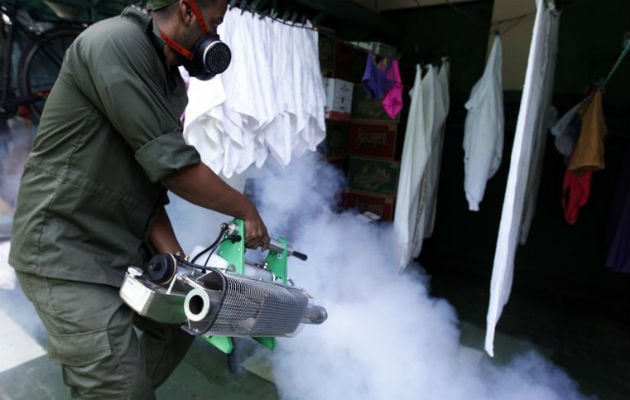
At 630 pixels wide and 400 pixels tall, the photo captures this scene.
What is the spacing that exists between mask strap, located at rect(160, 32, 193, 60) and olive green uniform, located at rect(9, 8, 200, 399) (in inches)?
1.0

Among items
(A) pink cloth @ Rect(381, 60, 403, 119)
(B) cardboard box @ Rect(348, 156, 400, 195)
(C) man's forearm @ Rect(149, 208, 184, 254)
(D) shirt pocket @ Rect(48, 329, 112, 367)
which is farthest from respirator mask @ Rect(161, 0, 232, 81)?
(B) cardboard box @ Rect(348, 156, 400, 195)

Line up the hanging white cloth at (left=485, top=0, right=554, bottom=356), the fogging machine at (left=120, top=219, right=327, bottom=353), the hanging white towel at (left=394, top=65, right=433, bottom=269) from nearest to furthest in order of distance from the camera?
1. the fogging machine at (left=120, top=219, right=327, bottom=353)
2. the hanging white cloth at (left=485, top=0, right=554, bottom=356)
3. the hanging white towel at (left=394, top=65, right=433, bottom=269)

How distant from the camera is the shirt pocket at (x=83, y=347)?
1.40 meters

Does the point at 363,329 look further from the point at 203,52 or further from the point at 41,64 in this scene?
the point at 41,64

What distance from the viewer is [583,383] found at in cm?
283

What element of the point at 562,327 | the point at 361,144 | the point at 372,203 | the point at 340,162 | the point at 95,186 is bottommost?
the point at 562,327

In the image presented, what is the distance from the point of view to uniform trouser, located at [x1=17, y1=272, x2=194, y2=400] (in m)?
1.40

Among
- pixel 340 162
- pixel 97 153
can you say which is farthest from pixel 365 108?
pixel 97 153

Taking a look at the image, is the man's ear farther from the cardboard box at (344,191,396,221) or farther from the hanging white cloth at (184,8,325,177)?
the cardboard box at (344,191,396,221)

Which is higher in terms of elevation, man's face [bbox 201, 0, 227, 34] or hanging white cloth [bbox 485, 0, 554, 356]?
man's face [bbox 201, 0, 227, 34]

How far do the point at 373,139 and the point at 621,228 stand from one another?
2392 mm

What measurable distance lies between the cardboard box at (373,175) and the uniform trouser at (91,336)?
332 centimetres

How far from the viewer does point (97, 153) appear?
4.53 ft

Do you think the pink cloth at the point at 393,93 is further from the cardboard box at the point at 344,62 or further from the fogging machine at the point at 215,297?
the fogging machine at the point at 215,297
